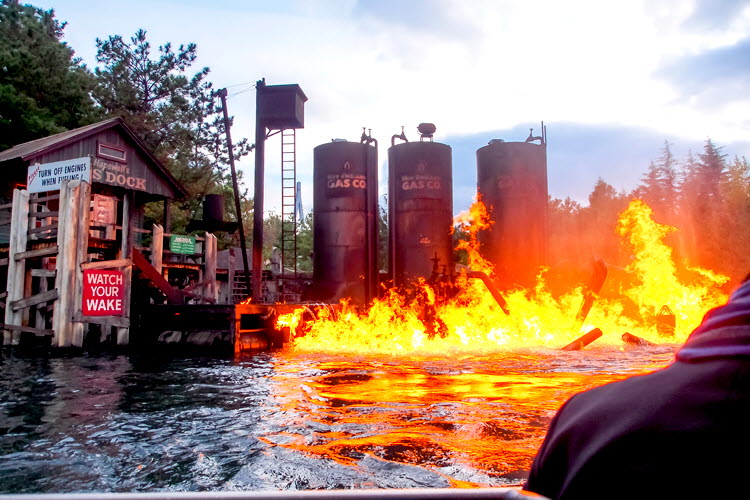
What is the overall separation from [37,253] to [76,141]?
7.83 m

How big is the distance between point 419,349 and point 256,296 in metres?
6.35

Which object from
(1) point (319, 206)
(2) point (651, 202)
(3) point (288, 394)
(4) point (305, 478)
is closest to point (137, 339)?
(1) point (319, 206)

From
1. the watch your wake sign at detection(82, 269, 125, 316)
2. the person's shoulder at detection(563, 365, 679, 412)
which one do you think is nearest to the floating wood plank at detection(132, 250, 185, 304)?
the watch your wake sign at detection(82, 269, 125, 316)

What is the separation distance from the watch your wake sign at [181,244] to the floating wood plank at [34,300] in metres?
4.79

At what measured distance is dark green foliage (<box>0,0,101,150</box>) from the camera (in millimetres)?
24891

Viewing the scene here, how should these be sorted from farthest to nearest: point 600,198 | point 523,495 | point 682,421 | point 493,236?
point 600,198 < point 493,236 < point 523,495 < point 682,421

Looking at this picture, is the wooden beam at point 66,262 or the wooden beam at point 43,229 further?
the wooden beam at point 43,229

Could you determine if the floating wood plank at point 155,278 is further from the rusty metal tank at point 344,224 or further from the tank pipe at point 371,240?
the tank pipe at point 371,240

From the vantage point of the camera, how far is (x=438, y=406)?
7160mm

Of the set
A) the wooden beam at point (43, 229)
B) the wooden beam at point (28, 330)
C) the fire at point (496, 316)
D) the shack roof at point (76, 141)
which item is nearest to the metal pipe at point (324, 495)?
the fire at point (496, 316)

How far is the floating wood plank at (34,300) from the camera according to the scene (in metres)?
14.3

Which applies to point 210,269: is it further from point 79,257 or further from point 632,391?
point 632,391

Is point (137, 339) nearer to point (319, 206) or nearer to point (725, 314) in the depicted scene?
point (319, 206)

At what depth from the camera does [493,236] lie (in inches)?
782
